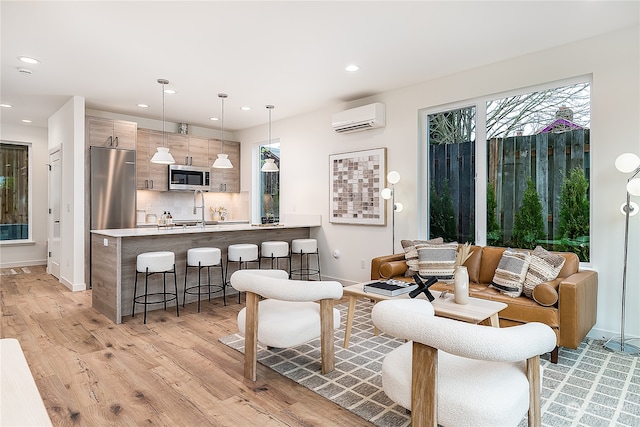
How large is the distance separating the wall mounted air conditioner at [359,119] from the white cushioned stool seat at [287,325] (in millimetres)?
3023

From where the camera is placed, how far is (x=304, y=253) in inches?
221

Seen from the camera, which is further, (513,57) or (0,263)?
(0,263)

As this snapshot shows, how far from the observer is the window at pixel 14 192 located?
7.21 meters

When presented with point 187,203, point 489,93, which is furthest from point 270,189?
point 489,93

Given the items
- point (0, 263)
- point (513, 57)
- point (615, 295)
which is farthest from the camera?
point (0, 263)

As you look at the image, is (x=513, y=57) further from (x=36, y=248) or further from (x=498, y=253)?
(x=36, y=248)

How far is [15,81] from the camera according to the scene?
472cm

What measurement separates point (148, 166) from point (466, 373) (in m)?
6.17

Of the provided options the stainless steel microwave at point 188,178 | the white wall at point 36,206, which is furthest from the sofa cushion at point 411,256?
the white wall at point 36,206

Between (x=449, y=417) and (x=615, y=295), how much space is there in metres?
2.80

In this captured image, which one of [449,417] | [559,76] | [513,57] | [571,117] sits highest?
[513,57]

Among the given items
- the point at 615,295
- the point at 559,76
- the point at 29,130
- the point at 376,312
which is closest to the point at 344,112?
the point at 559,76

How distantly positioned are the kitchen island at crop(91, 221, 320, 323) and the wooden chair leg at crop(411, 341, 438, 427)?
3.43 m

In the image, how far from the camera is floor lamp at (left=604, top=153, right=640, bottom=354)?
308 cm
